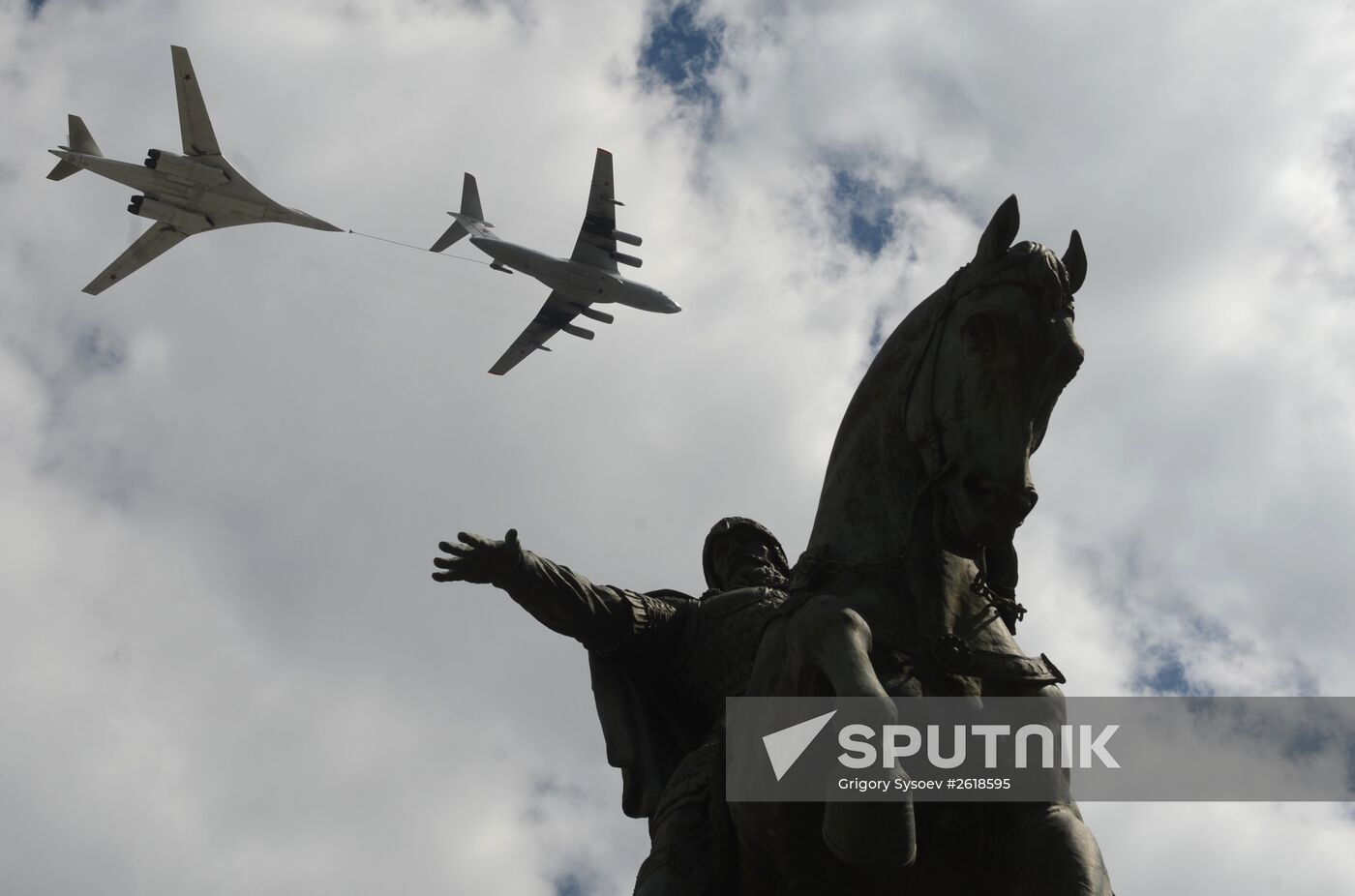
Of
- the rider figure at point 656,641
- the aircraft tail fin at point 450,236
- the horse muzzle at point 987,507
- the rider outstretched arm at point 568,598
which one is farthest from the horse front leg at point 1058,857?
the aircraft tail fin at point 450,236

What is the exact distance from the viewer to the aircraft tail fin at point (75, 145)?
62.6 m

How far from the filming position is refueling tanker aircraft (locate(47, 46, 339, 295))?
189 feet

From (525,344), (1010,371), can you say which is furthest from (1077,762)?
(525,344)

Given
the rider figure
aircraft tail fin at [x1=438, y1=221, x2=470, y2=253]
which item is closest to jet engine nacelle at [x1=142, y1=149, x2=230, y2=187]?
aircraft tail fin at [x1=438, y1=221, x2=470, y2=253]

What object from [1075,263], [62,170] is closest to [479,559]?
[1075,263]

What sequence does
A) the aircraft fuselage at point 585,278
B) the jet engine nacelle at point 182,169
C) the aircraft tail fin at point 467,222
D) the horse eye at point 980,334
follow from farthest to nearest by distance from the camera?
the aircraft tail fin at point 467,222
the aircraft fuselage at point 585,278
the jet engine nacelle at point 182,169
the horse eye at point 980,334

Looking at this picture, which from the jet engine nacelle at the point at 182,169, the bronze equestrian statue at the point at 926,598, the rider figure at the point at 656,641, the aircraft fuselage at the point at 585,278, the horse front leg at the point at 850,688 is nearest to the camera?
the horse front leg at the point at 850,688

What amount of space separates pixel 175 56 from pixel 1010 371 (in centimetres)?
5839

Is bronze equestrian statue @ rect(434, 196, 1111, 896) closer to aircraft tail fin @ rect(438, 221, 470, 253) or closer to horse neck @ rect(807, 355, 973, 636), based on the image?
horse neck @ rect(807, 355, 973, 636)

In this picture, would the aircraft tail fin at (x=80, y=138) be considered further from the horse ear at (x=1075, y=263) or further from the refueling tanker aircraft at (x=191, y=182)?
the horse ear at (x=1075, y=263)

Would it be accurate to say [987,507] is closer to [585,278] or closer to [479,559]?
[479,559]

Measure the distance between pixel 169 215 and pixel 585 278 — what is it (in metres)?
15.4

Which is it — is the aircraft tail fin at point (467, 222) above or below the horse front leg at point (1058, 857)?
above

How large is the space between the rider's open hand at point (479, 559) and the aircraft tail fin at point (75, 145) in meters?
59.2
